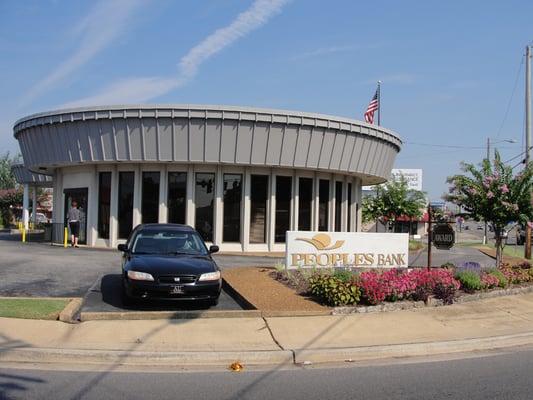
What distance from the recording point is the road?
6.23 meters

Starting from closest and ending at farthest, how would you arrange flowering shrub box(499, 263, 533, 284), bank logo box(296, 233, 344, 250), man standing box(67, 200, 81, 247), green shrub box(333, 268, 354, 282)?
green shrub box(333, 268, 354, 282), bank logo box(296, 233, 344, 250), flowering shrub box(499, 263, 533, 284), man standing box(67, 200, 81, 247)

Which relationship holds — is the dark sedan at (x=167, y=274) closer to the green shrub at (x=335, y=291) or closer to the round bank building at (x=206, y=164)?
the green shrub at (x=335, y=291)

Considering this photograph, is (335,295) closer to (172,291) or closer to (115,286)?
(172,291)

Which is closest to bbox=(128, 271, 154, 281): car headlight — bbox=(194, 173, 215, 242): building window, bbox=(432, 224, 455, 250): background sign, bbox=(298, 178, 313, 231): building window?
bbox=(432, 224, 455, 250): background sign

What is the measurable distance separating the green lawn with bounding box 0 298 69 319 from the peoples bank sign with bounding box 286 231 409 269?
5561 mm

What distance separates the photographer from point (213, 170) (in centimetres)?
2244

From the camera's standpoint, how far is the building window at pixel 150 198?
22.4 meters

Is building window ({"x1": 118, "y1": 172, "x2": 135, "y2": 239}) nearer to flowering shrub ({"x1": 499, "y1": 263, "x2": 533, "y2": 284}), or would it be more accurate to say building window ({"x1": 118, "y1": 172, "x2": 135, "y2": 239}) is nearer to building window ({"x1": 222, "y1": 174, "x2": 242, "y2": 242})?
building window ({"x1": 222, "y1": 174, "x2": 242, "y2": 242})

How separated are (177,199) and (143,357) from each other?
49.2 feet

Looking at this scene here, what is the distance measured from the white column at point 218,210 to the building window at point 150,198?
2.26m

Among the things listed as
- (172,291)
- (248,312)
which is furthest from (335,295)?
(172,291)

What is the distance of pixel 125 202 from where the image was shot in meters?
22.7

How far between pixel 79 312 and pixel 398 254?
27.0ft

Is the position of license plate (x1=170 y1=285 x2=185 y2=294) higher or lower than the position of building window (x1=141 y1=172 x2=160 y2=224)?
lower
